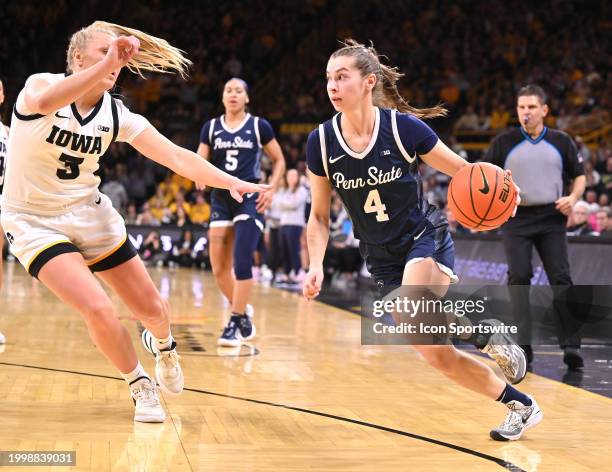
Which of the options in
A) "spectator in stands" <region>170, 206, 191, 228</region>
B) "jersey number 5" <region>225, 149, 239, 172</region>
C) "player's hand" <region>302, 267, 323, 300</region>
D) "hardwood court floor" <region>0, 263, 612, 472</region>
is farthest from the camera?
"spectator in stands" <region>170, 206, 191, 228</region>

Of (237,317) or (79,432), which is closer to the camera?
(79,432)

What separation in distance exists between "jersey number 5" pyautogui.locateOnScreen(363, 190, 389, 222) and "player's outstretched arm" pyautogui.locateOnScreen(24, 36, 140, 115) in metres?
1.32

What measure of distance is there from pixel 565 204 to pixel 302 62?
1824 cm

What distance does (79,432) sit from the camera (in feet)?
15.6

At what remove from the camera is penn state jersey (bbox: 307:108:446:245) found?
480cm

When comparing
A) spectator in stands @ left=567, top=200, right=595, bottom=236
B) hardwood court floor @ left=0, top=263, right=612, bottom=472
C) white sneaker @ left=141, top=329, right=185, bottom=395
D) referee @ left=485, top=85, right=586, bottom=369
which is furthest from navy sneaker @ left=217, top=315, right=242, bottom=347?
spectator in stands @ left=567, top=200, right=595, bottom=236

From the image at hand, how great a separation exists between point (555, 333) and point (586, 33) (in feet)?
51.1

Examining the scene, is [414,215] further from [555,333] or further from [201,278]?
[201,278]

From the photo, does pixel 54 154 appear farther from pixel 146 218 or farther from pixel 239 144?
pixel 146 218

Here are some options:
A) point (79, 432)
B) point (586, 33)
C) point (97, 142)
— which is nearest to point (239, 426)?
point (79, 432)

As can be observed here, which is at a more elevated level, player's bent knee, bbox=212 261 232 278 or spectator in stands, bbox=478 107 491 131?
spectator in stands, bbox=478 107 491 131

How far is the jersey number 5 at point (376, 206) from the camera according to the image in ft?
15.9

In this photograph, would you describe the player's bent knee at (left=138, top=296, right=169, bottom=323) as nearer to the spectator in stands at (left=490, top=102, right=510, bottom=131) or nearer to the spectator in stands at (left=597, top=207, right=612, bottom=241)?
the spectator in stands at (left=597, top=207, right=612, bottom=241)

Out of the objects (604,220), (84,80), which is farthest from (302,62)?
(84,80)
